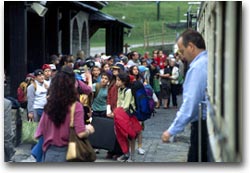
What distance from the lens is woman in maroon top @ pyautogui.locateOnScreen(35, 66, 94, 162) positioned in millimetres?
4527

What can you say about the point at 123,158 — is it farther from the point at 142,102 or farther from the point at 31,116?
the point at 31,116

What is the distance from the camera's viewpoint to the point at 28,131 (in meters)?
5.23

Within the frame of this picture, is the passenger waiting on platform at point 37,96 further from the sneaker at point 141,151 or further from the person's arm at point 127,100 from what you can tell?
the sneaker at point 141,151

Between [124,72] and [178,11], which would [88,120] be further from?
[178,11]

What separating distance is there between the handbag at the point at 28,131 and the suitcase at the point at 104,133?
429 mm

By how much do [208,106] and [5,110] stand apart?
1.41 meters

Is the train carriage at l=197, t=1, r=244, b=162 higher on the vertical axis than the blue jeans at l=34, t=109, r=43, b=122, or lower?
higher

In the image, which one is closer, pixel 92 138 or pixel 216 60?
pixel 216 60

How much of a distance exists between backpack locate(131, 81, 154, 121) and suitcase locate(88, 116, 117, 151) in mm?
222

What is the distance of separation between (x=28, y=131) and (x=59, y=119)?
0.75 metres

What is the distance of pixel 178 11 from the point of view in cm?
522

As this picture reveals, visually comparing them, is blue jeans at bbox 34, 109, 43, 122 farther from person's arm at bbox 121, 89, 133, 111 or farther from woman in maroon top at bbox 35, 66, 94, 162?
person's arm at bbox 121, 89, 133, 111

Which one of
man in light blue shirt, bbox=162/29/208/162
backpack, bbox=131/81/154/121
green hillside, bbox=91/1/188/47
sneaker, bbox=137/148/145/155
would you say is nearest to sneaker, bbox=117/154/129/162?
sneaker, bbox=137/148/145/155

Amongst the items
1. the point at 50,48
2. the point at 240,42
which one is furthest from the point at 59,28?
the point at 240,42
